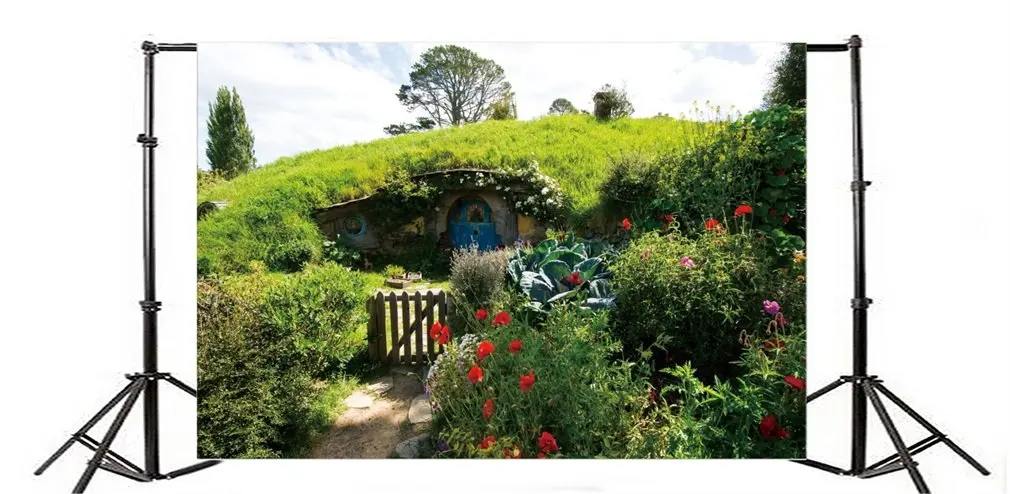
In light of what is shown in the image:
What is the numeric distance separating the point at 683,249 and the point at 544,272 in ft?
2.19

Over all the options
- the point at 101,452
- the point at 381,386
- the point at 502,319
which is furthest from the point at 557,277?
the point at 101,452

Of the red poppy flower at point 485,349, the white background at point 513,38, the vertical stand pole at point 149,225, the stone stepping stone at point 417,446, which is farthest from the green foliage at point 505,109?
the stone stepping stone at point 417,446

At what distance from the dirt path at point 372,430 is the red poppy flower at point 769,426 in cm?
156

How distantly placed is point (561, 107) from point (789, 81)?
1.04m

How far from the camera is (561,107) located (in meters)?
2.51

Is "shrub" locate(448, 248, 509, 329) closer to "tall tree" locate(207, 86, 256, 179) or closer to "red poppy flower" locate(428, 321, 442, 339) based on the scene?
"red poppy flower" locate(428, 321, 442, 339)

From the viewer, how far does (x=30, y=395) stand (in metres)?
2.27

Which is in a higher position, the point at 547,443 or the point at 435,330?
the point at 435,330

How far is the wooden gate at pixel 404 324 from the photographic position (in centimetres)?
251
